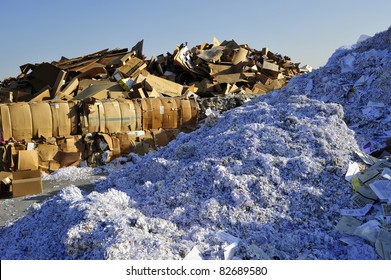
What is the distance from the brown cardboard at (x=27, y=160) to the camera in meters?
7.70

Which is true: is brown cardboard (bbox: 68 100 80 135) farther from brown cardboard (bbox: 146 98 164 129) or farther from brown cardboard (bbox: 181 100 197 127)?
brown cardboard (bbox: 181 100 197 127)

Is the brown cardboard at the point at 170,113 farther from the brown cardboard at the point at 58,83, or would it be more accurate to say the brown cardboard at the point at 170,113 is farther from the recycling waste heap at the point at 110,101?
the brown cardboard at the point at 58,83

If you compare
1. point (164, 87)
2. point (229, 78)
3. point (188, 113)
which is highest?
point (229, 78)

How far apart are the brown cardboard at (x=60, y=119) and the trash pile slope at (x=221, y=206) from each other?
9.85 ft

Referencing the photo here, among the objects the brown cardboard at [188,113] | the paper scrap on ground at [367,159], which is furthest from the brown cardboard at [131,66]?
the paper scrap on ground at [367,159]

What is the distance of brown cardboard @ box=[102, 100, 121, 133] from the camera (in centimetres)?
877

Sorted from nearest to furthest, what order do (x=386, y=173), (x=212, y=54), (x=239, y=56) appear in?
(x=386, y=173)
(x=212, y=54)
(x=239, y=56)

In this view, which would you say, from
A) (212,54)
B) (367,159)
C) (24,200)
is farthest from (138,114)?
(367,159)

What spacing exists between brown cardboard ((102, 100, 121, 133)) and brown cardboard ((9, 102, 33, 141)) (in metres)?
1.59

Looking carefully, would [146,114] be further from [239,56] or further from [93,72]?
[239,56]

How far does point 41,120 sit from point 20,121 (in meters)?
0.41

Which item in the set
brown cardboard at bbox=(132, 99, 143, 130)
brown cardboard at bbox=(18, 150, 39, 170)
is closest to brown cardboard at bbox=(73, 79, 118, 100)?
brown cardboard at bbox=(132, 99, 143, 130)

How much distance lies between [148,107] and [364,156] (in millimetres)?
5355

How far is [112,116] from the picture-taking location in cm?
880
